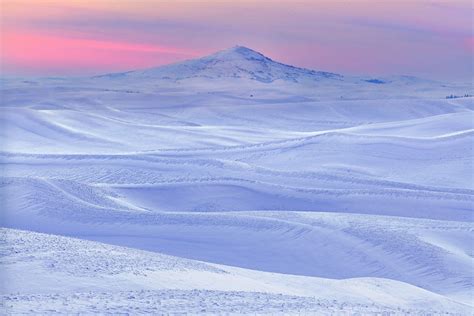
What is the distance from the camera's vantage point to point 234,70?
3450 inches

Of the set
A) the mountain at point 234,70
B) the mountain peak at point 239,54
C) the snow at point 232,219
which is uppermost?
the mountain peak at point 239,54

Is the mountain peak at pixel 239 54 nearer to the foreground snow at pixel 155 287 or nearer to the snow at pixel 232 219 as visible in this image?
the snow at pixel 232 219

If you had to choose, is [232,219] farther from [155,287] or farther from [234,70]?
[234,70]

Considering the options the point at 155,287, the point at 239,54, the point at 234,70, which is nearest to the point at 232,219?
the point at 155,287

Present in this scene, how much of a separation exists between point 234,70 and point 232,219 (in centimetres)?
7108

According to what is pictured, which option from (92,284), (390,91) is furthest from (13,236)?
(390,91)

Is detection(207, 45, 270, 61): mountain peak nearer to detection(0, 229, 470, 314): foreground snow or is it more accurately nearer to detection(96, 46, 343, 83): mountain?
detection(96, 46, 343, 83): mountain

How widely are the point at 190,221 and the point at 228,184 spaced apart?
13.5 feet

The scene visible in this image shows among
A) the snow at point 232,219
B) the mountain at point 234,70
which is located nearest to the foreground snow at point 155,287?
the snow at point 232,219

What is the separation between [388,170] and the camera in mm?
24797

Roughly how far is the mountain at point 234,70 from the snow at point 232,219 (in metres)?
45.4

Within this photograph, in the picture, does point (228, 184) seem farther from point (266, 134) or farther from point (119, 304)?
point (266, 134)

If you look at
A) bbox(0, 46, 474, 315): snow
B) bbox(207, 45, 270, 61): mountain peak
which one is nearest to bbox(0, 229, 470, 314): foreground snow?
bbox(0, 46, 474, 315): snow

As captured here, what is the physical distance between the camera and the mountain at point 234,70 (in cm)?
8575
